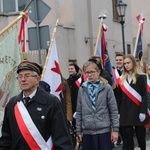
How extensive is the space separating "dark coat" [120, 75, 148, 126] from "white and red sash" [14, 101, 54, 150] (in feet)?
15.7

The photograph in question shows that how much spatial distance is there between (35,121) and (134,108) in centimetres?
506

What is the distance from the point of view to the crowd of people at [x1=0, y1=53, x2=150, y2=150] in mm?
4613

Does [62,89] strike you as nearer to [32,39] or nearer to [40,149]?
[32,39]

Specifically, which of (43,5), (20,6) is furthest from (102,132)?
(20,6)

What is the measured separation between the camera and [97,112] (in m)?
7.63

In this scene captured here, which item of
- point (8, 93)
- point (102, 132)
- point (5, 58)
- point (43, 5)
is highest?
point (43, 5)

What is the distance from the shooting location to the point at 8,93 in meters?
6.85

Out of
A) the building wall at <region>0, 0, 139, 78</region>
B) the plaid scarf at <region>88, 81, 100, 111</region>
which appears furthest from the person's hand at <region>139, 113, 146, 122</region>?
the building wall at <region>0, 0, 139, 78</region>

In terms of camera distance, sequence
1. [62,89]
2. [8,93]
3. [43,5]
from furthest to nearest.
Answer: [43,5]
[62,89]
[8,93]

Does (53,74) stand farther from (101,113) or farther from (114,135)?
(114,135)

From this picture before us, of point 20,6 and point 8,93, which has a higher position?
point 20,6

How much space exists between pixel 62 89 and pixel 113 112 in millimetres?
1950

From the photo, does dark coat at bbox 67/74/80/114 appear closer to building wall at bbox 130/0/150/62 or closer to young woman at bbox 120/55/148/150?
young woman at bbox 120/55/148/150

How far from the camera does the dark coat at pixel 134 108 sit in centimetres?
929
